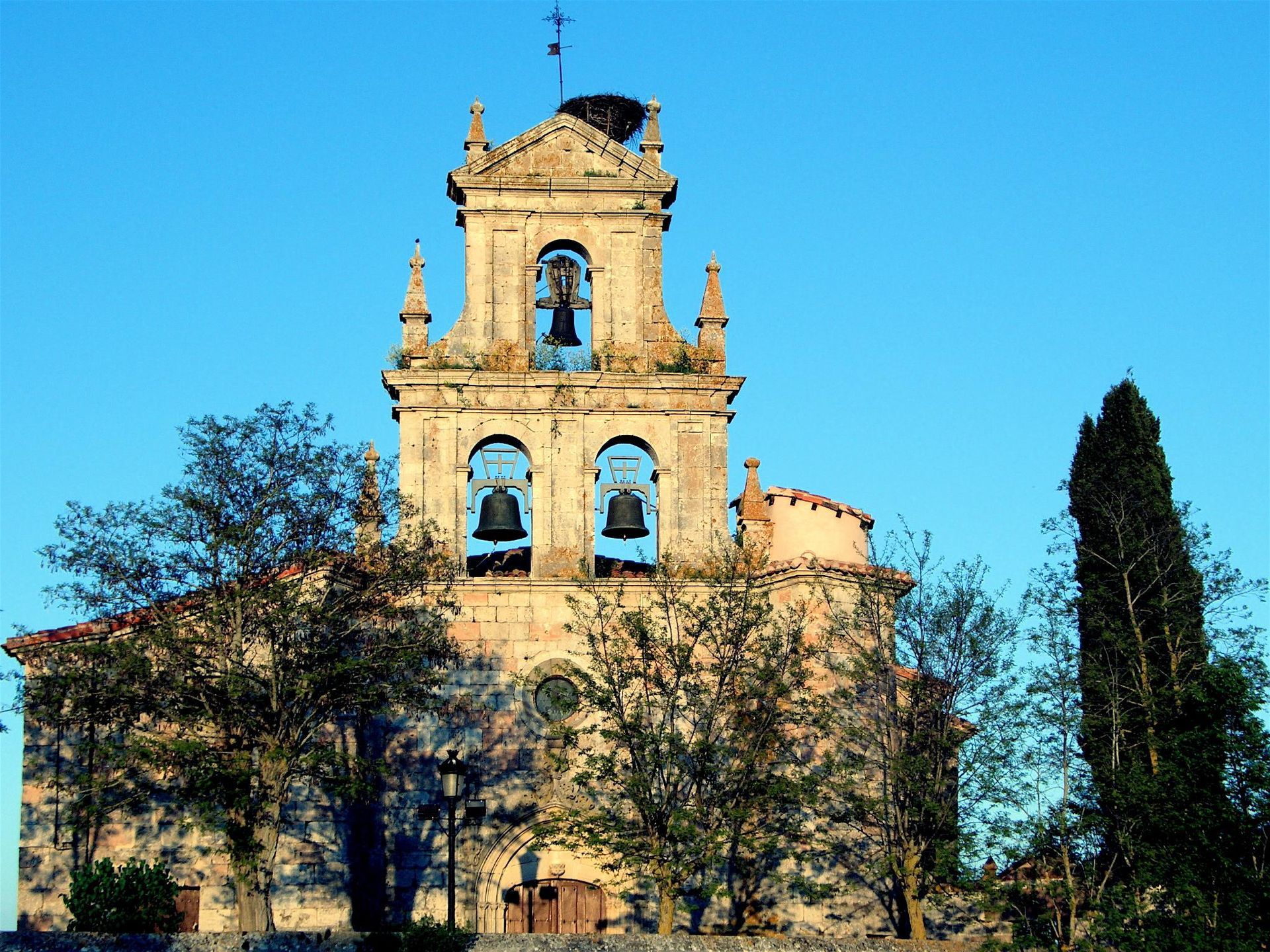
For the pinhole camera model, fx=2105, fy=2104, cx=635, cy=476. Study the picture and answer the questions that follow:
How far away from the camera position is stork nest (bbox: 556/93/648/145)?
42.9m

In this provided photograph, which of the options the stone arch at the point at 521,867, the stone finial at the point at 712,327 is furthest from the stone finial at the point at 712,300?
the stone arch at the point at 521,867

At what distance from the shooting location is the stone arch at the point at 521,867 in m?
34.5

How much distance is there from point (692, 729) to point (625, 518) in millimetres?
4254

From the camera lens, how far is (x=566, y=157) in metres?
38.9

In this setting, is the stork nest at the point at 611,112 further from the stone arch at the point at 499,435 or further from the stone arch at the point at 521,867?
the stone arch at the point at 521,867

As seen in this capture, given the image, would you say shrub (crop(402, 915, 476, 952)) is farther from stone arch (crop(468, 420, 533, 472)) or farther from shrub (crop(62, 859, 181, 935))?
stone arch (crop(468, 420, 533, 472))

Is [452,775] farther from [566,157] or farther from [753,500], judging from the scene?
[566,157]

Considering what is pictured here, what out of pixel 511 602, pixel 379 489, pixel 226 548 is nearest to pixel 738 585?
pixel 511 602

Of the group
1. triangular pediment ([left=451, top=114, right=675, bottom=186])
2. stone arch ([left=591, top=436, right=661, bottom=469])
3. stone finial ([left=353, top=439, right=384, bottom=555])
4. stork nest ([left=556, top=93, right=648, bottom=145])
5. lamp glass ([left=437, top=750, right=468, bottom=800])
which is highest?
stork nest ([left=556, top=93, right=648, bottom=145])

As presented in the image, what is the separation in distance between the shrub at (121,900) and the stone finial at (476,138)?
573 inches

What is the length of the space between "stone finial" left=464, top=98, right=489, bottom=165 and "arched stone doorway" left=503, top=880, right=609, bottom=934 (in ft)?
43.1

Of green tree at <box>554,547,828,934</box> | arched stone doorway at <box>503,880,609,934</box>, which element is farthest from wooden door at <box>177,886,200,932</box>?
green tree at <box>554,547,828,934</box>

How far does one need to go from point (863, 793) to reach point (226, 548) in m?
10.9

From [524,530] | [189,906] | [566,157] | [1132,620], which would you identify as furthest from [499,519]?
[1132,620]
